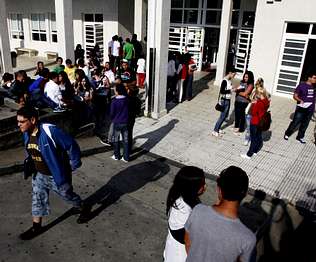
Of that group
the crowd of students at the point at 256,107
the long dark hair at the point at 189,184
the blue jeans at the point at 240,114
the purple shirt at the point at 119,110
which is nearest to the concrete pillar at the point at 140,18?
→ the crowd of students at the point at 256,107

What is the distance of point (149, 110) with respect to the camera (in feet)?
30.6

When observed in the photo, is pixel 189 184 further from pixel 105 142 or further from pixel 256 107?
pixel 105 142

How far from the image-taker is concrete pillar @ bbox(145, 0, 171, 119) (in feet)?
27.4

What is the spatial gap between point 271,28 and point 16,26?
15765mm

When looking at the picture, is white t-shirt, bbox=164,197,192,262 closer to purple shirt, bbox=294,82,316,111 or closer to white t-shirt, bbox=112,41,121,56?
purple shirt, bbox=294,82,316,111

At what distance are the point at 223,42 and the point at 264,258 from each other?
378 inches

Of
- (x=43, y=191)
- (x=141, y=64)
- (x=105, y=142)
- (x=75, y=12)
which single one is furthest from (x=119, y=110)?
(x=75, y=12)

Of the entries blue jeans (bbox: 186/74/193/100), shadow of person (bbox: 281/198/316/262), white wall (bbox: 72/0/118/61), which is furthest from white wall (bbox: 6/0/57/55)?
shadow of person (bbox: 281/198/316/262)

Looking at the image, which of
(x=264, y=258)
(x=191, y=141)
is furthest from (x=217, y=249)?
(x=191, y=141)

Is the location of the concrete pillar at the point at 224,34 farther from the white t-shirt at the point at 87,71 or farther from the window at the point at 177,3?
the white t-shirt at the point at 87,71

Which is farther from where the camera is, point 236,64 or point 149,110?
point 236,64

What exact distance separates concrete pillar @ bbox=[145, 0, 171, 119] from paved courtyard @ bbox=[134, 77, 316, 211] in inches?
17.8

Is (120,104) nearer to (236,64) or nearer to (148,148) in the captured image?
(148,148)

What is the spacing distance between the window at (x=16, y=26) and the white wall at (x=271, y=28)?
14733 millimetres
